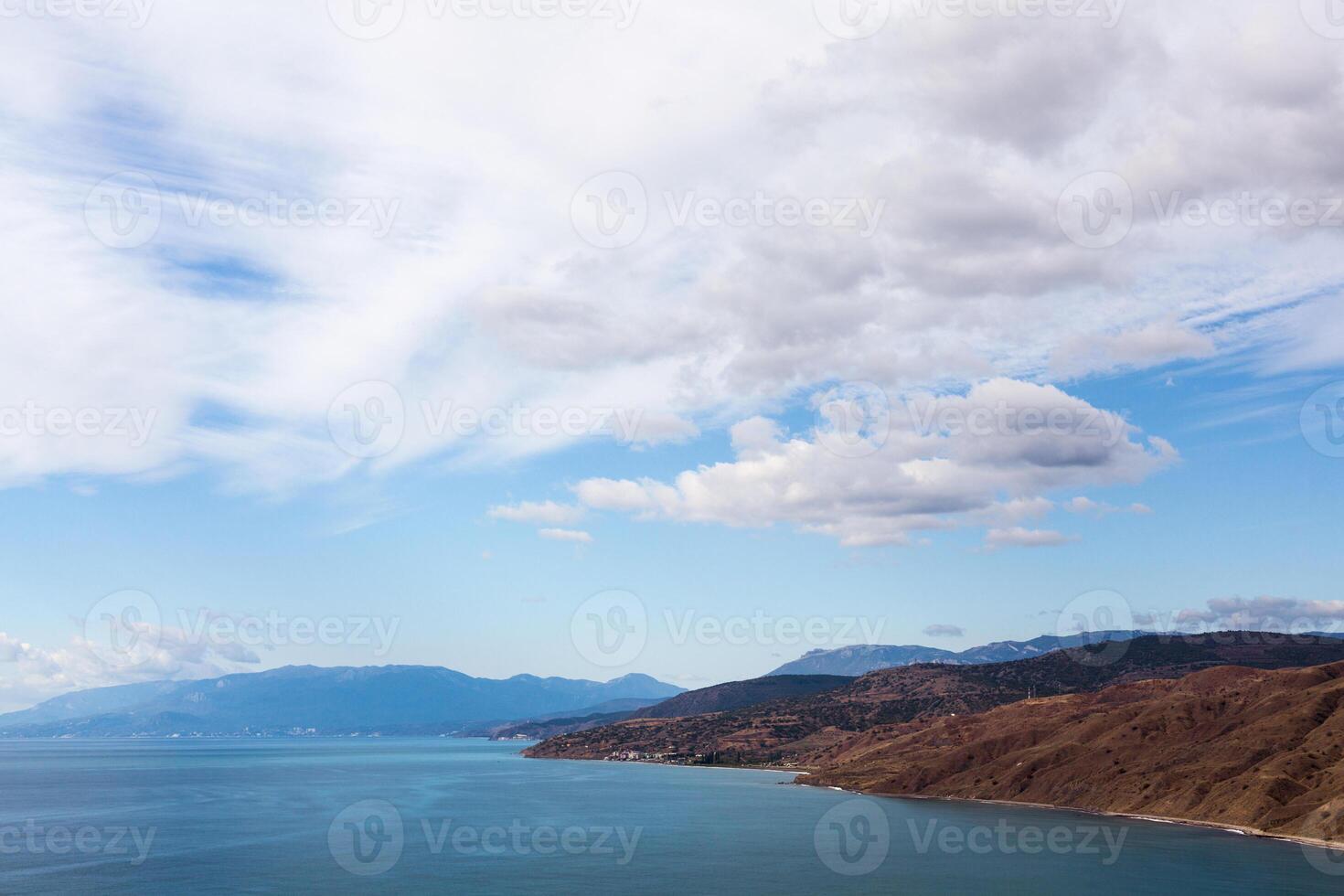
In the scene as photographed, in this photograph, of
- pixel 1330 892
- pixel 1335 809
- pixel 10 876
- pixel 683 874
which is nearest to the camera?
pixel 1330 892

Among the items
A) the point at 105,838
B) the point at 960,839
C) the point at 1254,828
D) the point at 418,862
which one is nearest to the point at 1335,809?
the point at 1254,828

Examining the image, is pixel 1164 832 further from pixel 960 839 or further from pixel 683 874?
pixel 683 874

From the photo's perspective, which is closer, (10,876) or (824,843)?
(10,876)

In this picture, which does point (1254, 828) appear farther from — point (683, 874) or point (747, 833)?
point (683, 874)

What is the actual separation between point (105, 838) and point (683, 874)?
114 m

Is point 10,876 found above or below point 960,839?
above


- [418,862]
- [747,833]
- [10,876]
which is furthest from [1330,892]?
[10,876]

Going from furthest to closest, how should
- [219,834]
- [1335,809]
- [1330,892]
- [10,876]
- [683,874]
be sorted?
[219,834], [1335,809], [683,874], [10,876], [1330,892]

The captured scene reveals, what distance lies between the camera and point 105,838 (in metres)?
191

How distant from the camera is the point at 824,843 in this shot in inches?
7200

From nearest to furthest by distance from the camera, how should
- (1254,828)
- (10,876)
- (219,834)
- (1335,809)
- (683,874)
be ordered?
1. (10,876)
2. (683,874)
3. (1335,809)
4. (1254,828)
5. (219,834)

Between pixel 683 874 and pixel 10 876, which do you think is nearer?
pixel 10 876

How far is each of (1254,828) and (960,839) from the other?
5185 cm

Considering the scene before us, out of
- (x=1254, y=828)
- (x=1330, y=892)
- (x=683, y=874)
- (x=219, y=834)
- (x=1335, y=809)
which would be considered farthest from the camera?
(x=219, y=834)
